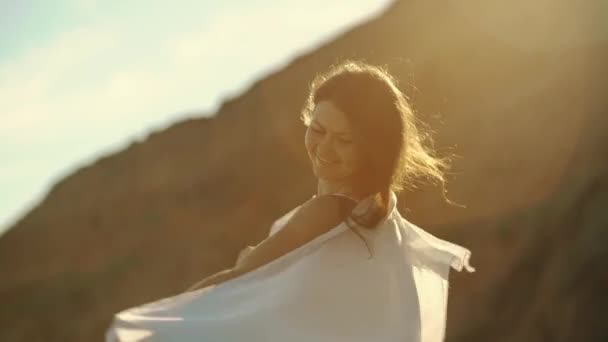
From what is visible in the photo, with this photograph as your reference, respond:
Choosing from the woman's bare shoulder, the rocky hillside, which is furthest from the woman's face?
the rocky hillside

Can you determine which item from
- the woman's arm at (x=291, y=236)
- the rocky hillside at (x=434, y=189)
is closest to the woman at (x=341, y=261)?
the woman's arm at (x=291, y=236)

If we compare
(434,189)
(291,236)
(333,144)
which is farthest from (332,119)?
(434,189)

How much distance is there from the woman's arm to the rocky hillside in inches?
396

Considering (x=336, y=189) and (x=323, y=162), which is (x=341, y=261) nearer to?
(x=336, y=189)

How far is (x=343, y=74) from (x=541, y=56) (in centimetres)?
2269

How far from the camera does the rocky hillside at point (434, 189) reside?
16.7 m

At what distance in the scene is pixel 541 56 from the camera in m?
26.4

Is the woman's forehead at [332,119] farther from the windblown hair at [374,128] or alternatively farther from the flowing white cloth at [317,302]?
the flowing white cloth at [317,302]

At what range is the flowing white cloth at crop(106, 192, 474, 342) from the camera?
4.06m

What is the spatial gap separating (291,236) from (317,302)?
289 millimetres

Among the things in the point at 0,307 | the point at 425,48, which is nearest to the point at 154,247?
the point at 0,307

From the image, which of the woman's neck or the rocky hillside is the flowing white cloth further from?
the rocky hillside

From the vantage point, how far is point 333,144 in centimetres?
447

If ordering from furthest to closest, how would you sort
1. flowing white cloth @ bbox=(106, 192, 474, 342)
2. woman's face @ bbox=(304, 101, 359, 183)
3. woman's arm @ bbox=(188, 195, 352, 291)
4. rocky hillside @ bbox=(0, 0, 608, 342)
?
rocky hillside @ bbox=(0, 0, 608, 342)
woman's face @ bbox=(304, 101, 359, 183)
woman's arm @ bbox=(188, 195, 352, 291)
flowing white cloth @ bbox=(106, 192, 474, 342)
